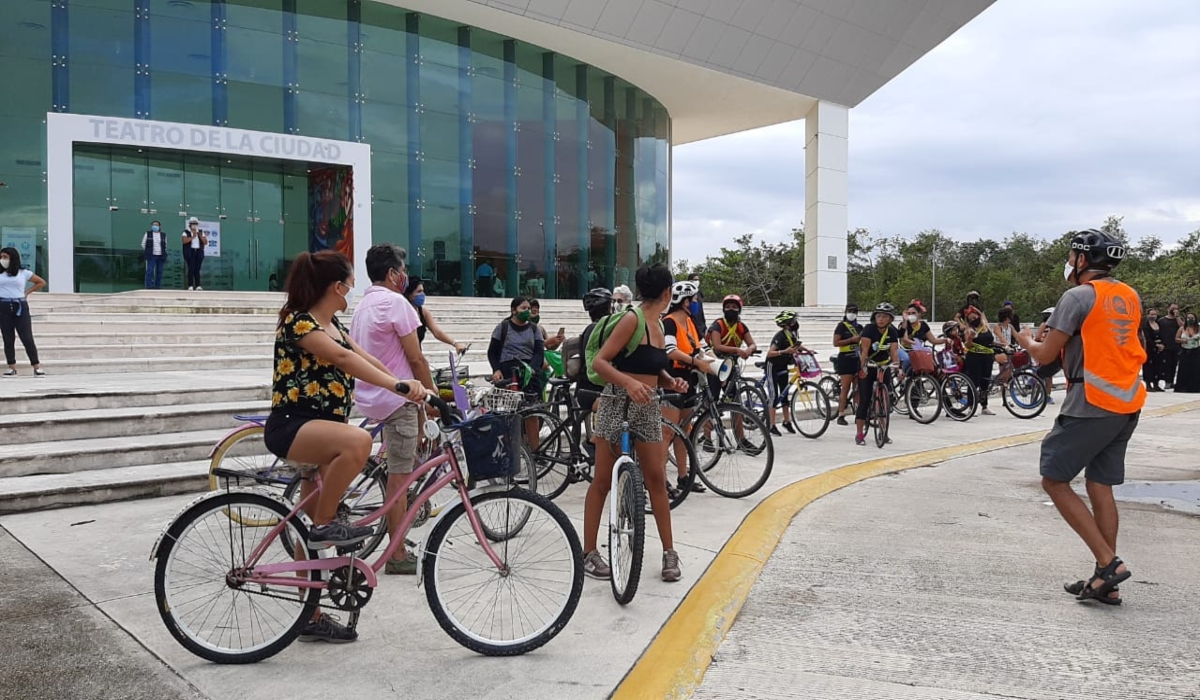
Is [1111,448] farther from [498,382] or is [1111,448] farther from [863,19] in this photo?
[863,19]

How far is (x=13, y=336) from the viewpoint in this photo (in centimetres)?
996

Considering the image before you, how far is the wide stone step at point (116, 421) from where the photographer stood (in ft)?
23.6

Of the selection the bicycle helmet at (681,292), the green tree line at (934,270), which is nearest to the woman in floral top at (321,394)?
the bicycle helmet at (681,292)

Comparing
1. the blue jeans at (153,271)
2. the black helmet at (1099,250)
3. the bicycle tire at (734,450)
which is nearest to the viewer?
the black helmet at (1099,250)

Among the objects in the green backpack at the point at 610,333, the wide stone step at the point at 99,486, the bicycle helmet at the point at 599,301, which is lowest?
the wide stone step at the point at 99,486

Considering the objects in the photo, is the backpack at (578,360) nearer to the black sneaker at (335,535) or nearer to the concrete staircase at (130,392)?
the black sneaker at (335,535)

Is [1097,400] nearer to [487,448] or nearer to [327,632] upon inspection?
[487,448]

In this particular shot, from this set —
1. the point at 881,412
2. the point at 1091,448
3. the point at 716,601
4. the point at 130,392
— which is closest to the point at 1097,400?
the point at 1091,448

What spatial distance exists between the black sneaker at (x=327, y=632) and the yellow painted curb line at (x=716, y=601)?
4.41ft

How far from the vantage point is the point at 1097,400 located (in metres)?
4.38

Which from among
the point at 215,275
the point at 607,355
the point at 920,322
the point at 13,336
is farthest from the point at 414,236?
the point at 607,355

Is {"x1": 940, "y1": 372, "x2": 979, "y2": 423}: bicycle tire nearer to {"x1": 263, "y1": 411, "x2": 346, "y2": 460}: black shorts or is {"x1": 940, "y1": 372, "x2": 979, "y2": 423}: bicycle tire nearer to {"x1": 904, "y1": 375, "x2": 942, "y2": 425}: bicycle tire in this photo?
{"x1": 904, "y1": 375, "x2": 942, "y2": 425}: bicycle tire

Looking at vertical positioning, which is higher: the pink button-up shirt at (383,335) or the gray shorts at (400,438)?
the pink button-up shirt at (383,335)

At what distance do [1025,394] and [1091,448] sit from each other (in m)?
10.1
